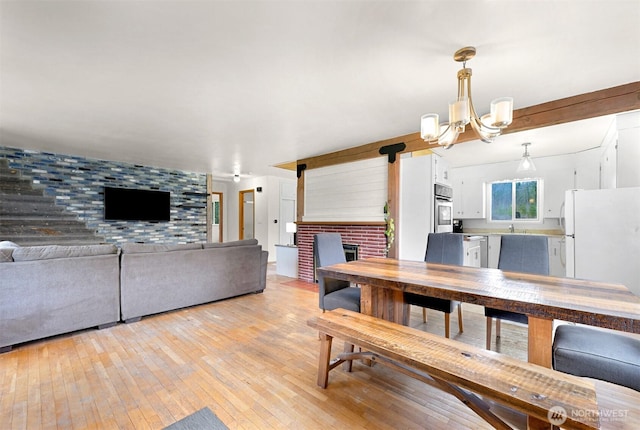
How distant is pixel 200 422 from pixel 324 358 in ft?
2.66

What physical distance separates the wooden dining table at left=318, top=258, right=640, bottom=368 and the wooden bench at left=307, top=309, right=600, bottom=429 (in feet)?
0.83

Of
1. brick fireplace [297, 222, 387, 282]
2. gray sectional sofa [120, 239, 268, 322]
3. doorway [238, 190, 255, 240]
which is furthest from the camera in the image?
doorway [238, 190, 255, 240]

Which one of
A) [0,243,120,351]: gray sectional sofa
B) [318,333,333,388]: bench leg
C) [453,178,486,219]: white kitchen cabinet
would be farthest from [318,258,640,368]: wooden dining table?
[453,178,486,219]: white kitchen cabinet

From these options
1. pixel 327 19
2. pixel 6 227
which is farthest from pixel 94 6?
pixel 6 227

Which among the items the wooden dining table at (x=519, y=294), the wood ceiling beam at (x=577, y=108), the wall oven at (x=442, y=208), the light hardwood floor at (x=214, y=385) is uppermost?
the wood ceiling beam at (x=577, y=108)

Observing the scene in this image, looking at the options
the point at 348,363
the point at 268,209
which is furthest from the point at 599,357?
the point at 268,209

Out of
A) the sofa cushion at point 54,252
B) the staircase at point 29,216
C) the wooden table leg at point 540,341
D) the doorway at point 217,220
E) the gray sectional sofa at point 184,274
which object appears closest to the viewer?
the wooden table leg at point 540,341

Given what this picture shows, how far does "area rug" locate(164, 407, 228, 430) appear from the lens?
156 cm

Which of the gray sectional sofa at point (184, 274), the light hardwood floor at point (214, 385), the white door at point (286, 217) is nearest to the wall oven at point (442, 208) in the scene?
the light hardwood floor at point (214, 385)

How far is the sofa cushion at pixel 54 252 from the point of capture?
8.46 ft

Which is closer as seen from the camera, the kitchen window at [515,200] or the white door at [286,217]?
the kitchen window at [515,200]

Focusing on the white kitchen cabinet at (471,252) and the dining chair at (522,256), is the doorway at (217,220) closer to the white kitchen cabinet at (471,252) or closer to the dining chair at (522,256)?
the white kitchen cabinet at (471,252)

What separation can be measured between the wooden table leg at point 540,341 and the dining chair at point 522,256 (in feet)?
2.51

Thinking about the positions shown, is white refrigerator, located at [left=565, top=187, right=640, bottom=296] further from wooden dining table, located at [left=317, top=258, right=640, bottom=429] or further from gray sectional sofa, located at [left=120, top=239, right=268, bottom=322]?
gray sectional sofa, located at [left=120, top=239, right=268, bottom=322]
